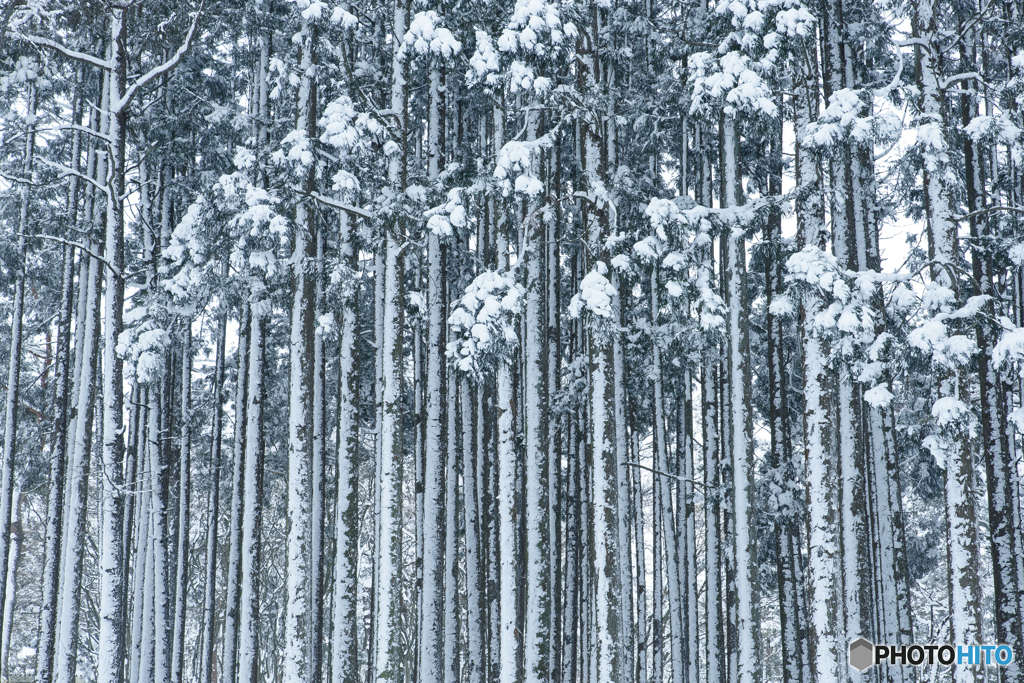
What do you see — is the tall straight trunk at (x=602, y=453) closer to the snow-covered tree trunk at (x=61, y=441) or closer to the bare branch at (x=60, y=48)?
the bare branch at (x=60, y=48)

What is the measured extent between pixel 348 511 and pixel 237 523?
17.9ft

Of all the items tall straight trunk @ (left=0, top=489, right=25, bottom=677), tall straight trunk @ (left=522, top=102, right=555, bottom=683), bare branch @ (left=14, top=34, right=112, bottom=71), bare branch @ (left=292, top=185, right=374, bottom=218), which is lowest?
tall straight trunk @ (left=0, top=489, right=25, bottom=677)

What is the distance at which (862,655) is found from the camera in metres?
10.9

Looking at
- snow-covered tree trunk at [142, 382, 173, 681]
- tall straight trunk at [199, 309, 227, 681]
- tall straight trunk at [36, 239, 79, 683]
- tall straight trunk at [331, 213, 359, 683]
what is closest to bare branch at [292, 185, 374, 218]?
tall straight trunk at [331, 213, 359, 683]

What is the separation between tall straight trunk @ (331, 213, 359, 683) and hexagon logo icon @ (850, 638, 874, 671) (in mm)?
6971

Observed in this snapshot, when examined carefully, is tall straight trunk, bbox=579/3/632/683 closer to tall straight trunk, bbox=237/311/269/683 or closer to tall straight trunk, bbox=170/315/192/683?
tall straight trunk, bbox=237/311/269/683

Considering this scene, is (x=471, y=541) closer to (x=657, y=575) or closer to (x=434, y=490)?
(x=434, y=490)

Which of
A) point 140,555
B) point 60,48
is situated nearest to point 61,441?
point 140,555

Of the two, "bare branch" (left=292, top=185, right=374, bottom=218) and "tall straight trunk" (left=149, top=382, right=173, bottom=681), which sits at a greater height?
"bare branch" (left=292, top=185, right=374, bottom=218)

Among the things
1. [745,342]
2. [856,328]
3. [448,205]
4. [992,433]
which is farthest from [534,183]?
[992,433]

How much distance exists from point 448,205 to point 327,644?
2115cm

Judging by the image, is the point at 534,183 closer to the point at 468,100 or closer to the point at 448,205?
the point at 448,205

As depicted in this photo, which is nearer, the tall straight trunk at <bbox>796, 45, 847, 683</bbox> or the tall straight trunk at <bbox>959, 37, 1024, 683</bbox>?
the tall straight trunk at <bbox>796, 45, 847, 683</bbox>

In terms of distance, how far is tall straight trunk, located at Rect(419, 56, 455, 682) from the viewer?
37.8ft
